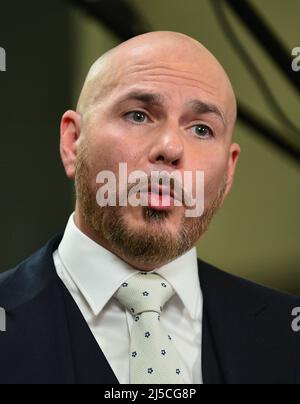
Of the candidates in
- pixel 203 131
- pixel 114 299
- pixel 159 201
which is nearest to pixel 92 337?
pixel 114 299

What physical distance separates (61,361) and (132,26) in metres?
0.48

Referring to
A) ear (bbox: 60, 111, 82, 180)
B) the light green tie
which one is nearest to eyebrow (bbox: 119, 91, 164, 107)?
ear (bbox: 60, 111, 82, 180)

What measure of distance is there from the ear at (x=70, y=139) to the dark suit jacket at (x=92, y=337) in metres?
0.11

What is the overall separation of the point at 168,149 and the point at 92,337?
0.25m

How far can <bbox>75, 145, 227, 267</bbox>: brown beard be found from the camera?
2.46 ft

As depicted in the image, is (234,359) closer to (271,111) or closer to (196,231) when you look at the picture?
(196,231)

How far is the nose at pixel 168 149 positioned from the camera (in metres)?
0.72

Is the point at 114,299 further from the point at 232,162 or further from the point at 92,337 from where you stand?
the point at 232,162

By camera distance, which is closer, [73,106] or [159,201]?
[159,201]

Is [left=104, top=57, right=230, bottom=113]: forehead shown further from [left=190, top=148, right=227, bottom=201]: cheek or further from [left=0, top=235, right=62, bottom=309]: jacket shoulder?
[left=0, top=235, right=62, bottom=309]: jacket shoulder

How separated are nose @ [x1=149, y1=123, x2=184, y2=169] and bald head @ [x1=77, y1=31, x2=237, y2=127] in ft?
0.28

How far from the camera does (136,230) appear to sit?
75 cm

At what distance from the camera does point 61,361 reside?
2.33 feet
